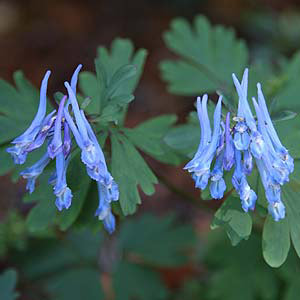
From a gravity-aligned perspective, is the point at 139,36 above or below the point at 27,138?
below

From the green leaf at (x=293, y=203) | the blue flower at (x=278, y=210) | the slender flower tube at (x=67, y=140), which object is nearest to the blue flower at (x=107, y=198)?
the slender flower tube at (x=67, y=140)

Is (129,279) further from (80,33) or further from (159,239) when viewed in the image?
(80,33)

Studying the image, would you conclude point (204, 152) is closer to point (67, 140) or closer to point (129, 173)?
point (129, 173)

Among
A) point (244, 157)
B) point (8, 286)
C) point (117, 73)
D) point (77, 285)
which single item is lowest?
point (77, 285)

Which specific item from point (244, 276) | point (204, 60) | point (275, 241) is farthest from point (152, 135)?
point (244, 276)

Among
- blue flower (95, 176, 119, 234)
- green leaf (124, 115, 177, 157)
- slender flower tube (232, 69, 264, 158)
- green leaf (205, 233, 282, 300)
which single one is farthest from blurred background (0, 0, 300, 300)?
slender flower tube (232, 69, 264, 158)

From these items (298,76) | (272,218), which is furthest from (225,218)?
(298,76)

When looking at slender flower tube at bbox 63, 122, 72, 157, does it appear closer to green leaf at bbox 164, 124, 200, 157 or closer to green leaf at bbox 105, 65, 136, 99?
green leaf at bbox 105, 65, 136, 99
